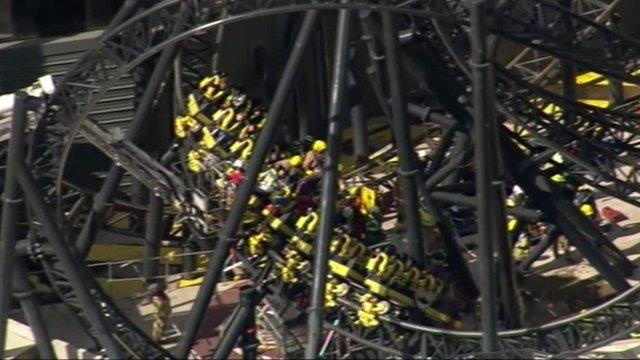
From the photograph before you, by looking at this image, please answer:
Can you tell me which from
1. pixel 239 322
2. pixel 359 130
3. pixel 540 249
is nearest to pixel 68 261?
pixel 239 322

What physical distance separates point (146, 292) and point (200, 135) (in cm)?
178

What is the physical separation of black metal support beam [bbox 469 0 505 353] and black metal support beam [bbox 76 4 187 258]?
9.84 ft

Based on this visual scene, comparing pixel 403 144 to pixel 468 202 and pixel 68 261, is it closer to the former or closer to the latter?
pixel 468 202

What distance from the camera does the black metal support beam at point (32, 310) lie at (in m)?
12.8

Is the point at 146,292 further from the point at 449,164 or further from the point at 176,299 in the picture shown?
the point at 449,164

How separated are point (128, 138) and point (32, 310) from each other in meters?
1.86

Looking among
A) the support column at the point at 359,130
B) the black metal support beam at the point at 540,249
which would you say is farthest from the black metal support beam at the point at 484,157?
the support column at the point at 359,130

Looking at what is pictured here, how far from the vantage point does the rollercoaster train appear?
40.4 feet

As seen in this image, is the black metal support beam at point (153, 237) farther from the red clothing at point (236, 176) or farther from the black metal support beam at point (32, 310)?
the black metal support beam at point (32, 310)

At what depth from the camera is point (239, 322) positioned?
12.7m

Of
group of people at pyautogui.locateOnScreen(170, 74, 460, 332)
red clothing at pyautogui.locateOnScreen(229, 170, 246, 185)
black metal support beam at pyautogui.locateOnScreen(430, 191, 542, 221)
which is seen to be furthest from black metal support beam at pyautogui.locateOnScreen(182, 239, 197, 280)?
black metal support beam at pyautogui.locateOnScreen(430, 191, 542, 221)

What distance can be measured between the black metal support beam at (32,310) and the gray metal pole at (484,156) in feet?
10.8

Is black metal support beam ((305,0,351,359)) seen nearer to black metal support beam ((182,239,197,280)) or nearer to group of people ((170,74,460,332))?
group of people ((170,74,460,332))

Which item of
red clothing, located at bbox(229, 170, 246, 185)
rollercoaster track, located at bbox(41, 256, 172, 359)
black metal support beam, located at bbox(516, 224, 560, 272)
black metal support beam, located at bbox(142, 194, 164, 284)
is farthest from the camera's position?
black metal support beam, located at bbox(142, 194, 164, 284)
